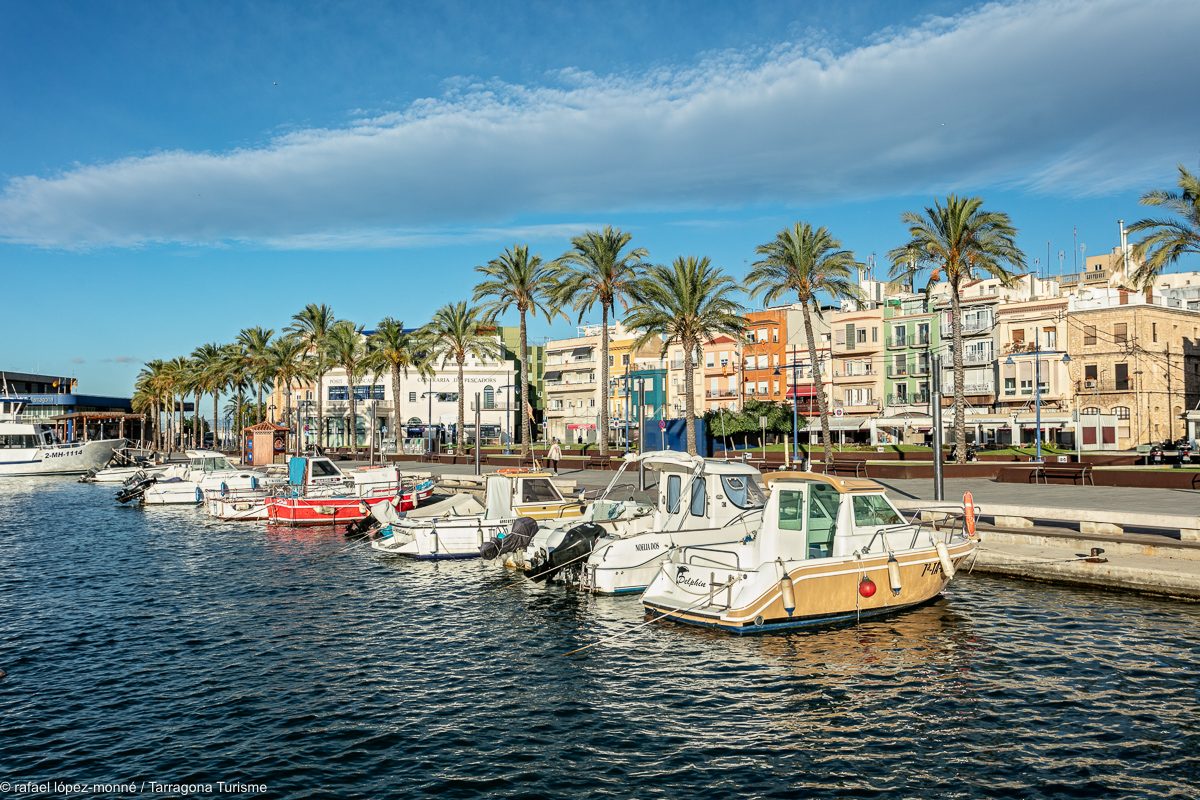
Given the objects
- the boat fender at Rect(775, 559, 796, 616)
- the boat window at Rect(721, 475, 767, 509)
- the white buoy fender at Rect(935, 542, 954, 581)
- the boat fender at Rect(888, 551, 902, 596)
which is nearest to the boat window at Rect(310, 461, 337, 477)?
the boat window at Rect(721, 475, 767, 509)

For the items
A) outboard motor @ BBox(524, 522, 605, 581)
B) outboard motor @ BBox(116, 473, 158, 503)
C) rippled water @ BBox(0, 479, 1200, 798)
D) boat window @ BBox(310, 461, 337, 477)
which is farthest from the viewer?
outboard motor @ BBox(116, 473, 158, 503)

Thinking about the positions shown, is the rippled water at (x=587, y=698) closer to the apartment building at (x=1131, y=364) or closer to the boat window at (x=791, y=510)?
the boat window at (x=791, y=510)

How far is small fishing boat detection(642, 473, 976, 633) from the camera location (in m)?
15.7

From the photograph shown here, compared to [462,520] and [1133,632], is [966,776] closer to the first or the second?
[1133,632]

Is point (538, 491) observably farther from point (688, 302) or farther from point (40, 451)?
point (40, 451)

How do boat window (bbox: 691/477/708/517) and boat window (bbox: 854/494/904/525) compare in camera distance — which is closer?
boat window (bbox: 854/494/904/525)

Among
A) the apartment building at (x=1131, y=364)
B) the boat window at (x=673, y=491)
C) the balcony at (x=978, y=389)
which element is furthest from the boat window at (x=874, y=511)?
the balcony at (x=978, y=389)

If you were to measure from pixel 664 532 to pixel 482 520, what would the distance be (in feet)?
27.2

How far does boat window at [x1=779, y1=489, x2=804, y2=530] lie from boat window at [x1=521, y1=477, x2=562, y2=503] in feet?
38.5

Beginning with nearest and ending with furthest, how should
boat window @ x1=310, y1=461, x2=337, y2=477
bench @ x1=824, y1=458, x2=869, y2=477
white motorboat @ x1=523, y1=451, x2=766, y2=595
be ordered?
1. white motorboat @ x1=523, y1=451, x2=766, y2=595
2. boat window @ x1=310, y1=461, x2=337, y2=477
3. bench @ x1=824, y1=458, x2=869, y2=477

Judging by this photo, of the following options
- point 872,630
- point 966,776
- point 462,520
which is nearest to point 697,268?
point 462,520

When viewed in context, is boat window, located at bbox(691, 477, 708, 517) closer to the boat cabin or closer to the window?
the boat cabin

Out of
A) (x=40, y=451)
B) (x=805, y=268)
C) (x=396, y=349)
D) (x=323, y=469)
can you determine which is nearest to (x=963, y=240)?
(x=805, y=268)

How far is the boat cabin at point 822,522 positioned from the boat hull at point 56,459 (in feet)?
281
